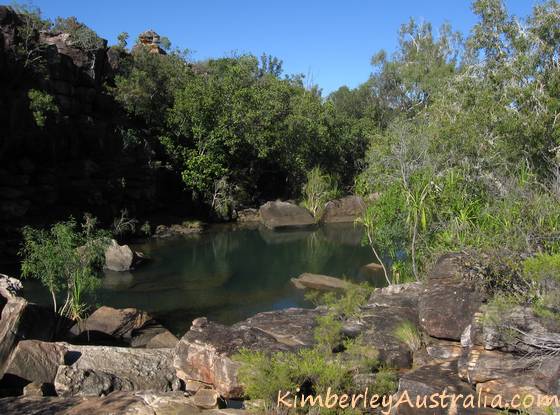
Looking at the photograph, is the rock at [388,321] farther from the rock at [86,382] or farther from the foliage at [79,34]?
the foliage at [79,34]

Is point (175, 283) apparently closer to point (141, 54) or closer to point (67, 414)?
point (67, 414)

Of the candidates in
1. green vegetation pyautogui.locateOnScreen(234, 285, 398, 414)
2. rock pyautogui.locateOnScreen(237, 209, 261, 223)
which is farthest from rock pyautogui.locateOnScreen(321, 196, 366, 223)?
green vegetation pyautogui.locateOnScreen(234, 285, 398, 414)

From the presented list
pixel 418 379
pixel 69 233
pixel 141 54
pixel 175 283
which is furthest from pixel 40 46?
pixel 418 379

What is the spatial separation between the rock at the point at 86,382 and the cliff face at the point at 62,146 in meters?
15.0

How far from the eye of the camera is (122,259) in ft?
77.3

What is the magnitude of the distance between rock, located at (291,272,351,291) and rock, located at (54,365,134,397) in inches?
408

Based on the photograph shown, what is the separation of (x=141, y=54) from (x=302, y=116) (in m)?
11.8

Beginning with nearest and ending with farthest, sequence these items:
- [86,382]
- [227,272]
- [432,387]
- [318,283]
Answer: [432,387], [86,382], [318,283], [227,272]

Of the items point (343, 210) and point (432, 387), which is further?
point (343, 210)

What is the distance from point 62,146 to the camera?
2928cm

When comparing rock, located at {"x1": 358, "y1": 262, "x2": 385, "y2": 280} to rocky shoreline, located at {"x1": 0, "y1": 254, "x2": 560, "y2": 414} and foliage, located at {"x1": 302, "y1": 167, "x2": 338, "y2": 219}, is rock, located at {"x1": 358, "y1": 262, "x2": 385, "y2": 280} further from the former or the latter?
foliage, located at {"x1": 302, "y1": 167, "x2": 338, "y2": 219}

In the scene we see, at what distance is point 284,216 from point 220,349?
2631cm

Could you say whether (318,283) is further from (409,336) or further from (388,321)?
(409,336)

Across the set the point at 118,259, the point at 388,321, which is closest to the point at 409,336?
the point at 388,321
